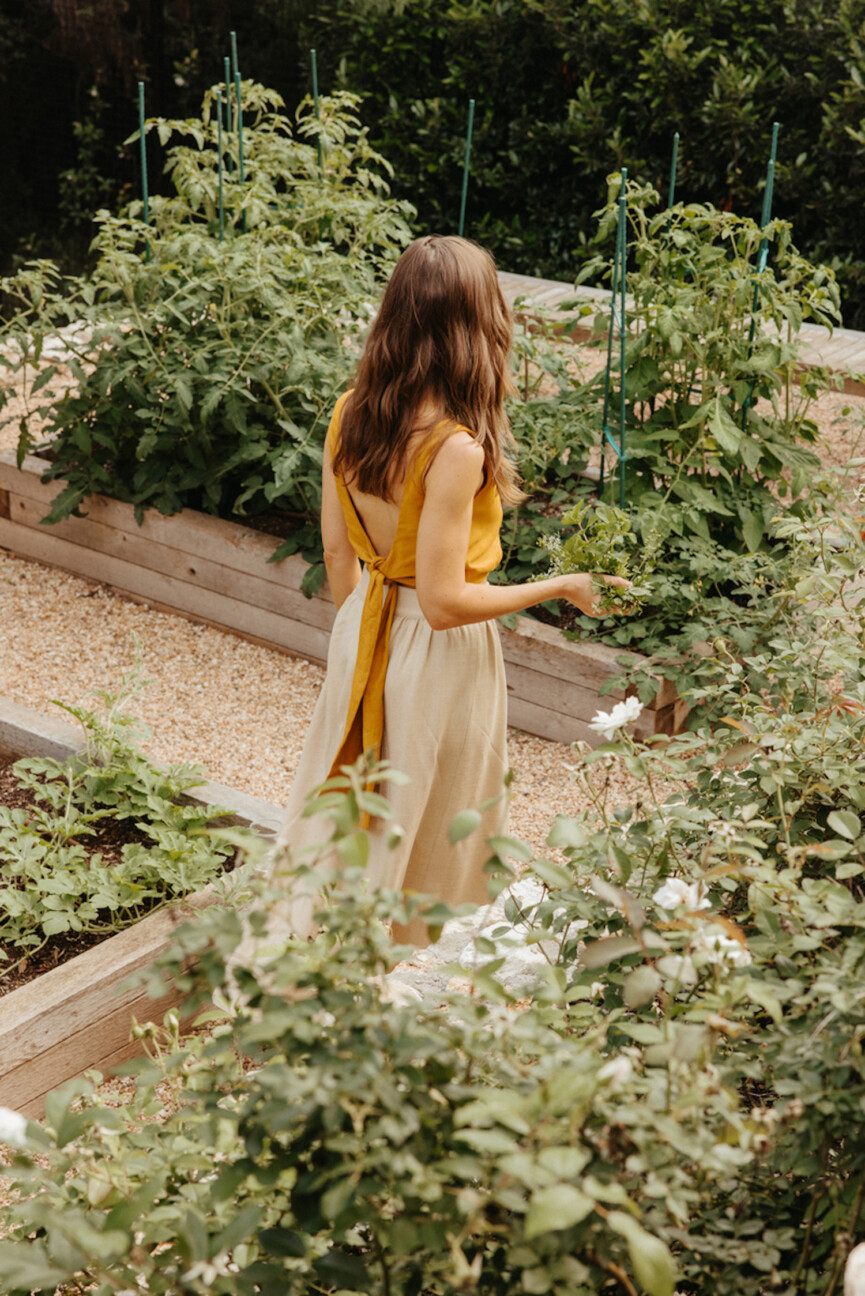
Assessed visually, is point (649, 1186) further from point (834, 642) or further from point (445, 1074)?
point (834, 642)

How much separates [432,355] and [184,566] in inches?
93.0

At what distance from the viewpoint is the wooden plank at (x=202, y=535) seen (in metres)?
3.91

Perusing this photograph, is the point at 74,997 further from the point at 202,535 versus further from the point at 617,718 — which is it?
the point at 202,535

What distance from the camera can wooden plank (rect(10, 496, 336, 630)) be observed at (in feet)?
12.8

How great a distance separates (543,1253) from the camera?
0.91 metres

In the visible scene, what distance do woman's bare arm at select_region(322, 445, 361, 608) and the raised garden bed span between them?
116 centimetres

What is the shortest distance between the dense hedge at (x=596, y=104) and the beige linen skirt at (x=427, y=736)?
215 inches

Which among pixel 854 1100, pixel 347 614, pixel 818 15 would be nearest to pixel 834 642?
pixel 347 614

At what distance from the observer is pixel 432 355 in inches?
75.9

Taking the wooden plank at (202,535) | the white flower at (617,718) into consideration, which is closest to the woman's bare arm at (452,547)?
the white flower at (617,718)

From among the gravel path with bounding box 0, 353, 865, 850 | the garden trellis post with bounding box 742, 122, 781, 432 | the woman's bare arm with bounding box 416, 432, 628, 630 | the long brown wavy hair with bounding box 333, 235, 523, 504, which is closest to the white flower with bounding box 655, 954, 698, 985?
the woman's bare arm with bounding box 416, 432, 628, 630

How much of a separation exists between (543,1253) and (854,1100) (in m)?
0.32

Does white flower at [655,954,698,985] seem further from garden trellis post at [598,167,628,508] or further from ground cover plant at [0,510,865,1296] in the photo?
garden trellis post at [598,167,628,508]

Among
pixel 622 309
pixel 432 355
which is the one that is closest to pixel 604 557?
pixel 432 355
